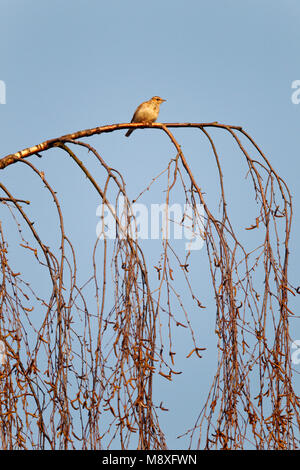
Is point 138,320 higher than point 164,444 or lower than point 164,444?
higher

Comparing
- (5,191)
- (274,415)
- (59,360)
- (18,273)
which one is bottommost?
(274,415)

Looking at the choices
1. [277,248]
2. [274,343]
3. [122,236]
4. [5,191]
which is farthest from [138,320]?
[5,191]

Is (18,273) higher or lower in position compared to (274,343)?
higher

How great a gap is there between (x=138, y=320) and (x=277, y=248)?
0.80 meters

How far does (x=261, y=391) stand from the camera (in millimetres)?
2816

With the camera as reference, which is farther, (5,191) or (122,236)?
(5,191)

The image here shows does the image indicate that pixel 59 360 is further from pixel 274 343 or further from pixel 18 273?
pixel 274 343

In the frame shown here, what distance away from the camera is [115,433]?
8.47 ft

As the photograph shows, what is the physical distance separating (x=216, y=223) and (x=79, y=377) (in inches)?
35.4

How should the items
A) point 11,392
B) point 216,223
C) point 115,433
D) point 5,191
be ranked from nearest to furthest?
point 115,433
point 11,392
point 216,223
point 5,191

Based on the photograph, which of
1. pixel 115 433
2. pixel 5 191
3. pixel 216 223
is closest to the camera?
pixel 115 433
